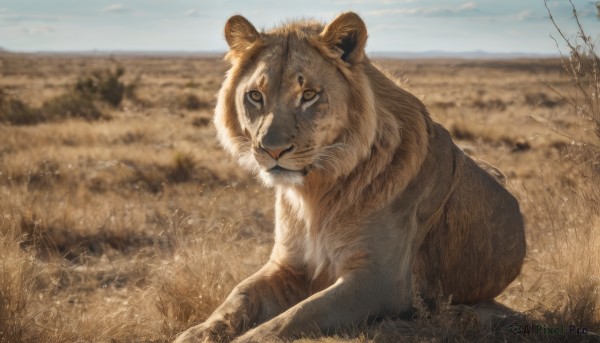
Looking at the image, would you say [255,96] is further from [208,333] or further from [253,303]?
[208,333]

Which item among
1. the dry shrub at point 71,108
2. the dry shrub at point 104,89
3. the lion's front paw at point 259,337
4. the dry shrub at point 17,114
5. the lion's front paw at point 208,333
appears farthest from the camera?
the dry shrub at point 104,89

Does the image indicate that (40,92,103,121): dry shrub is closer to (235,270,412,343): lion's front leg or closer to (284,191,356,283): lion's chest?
(284,191,356,283): lion's chest

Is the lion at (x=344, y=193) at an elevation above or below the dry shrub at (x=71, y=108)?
above

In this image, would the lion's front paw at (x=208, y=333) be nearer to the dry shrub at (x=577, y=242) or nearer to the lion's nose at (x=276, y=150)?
the lion's nose at (x=276, y=150)

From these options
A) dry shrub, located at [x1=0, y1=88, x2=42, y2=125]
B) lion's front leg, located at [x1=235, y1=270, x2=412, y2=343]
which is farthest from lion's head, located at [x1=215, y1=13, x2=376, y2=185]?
dry shrub, located at [x1=0, y1=88, x2=42, y2=125]

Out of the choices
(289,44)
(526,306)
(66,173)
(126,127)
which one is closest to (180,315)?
(289,44)

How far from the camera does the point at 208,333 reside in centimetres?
414

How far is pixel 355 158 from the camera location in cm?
431

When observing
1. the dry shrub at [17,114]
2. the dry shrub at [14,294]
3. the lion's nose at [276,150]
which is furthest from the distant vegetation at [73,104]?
the lion's nose at [276,150]

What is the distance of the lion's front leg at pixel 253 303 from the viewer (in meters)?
4.18

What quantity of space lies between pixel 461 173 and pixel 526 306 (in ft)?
3.75

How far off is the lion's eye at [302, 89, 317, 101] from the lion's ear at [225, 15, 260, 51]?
0.60 metres

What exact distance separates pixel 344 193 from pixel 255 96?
0.80 m

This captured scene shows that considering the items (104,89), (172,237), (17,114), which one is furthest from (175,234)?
(104,89)
